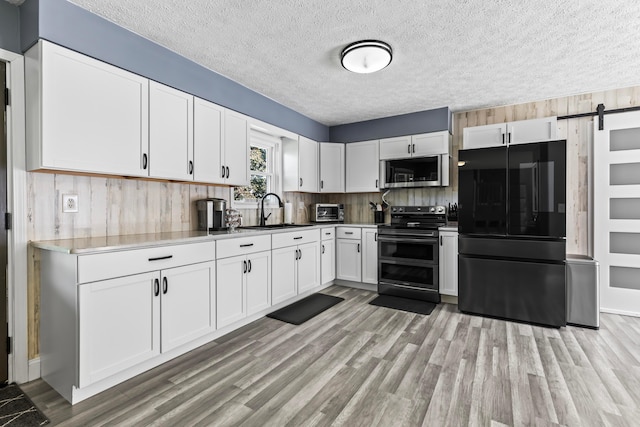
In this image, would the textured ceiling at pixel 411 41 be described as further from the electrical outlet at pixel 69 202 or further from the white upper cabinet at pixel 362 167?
the electrical outlet at pixel 69 202

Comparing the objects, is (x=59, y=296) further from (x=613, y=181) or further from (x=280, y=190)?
(x=613, y=181)

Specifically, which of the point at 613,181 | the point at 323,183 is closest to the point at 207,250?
the point at 323,183

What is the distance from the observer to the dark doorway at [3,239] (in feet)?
→ 6.62

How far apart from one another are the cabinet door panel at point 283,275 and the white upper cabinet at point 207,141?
1.02 metres

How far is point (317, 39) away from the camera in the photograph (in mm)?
2480

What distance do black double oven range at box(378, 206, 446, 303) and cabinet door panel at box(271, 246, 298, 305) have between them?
1239 millimetres

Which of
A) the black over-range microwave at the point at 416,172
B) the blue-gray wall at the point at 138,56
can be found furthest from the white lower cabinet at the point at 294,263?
the blue-gray wall at the point at 138,56

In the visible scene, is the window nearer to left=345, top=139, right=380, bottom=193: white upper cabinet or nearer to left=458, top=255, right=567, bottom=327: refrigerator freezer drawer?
left=345, top=139, right=380, bottom=193: white upper cabinet

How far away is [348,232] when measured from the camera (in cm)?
449

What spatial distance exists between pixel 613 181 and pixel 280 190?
3946mm

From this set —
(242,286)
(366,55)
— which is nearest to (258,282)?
(242,286)

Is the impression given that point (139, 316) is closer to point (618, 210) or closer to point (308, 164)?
point (308, 164)

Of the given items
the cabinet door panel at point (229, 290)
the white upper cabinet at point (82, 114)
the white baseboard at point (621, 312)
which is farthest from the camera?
the white baseboard at point (621, 312)

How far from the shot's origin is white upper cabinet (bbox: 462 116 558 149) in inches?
146
